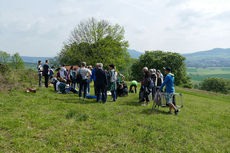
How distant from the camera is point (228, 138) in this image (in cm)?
579

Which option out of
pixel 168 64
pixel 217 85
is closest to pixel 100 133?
pixel 168 64

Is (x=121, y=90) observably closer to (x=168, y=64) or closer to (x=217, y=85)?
(x=168, y=64)

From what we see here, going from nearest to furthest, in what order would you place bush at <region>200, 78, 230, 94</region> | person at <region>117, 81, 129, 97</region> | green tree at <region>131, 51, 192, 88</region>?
person at <region>117, 81, 129, 97</region>
green tree at <region>131, 51, 192, 88</region>
bush at <region>200, 78, 230, 94</region>

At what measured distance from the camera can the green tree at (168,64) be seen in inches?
2083

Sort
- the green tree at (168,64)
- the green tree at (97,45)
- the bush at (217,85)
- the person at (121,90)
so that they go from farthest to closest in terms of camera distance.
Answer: the bush at (217,85) → the green tree at (168,64) → the green tree at (97,45) → the person at (121,90)

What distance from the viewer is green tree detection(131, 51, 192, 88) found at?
52906 mm

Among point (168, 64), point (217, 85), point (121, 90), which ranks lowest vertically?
point (217, 85)

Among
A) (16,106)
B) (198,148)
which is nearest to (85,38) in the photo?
(16,106)

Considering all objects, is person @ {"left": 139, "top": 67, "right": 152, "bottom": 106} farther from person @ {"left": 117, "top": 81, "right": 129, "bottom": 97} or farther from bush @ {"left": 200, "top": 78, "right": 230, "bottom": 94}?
bush @ {"left": 200, "top": 78, "right": 230, "bottom": 94}

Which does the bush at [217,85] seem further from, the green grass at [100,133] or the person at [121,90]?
the green grass at [100,133]

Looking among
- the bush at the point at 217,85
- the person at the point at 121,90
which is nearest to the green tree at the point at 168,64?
the bush at the point at 217,85

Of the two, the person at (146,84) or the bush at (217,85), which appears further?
the bush at (217,85)

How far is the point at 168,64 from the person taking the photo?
54.2m

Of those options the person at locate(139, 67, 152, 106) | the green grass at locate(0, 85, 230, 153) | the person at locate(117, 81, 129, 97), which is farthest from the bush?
the green grass at locate(0, 85, 230, 153)
